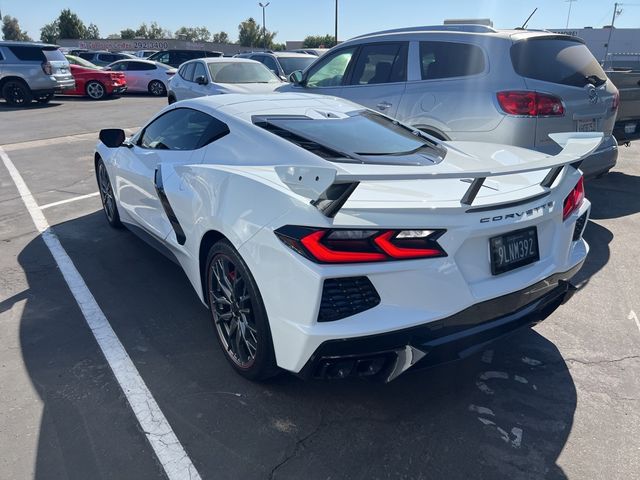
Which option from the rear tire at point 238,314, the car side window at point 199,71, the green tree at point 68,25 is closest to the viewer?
the rear tire at point 238,314

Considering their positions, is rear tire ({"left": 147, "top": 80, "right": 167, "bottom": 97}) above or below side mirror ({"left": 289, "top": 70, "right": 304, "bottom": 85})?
below

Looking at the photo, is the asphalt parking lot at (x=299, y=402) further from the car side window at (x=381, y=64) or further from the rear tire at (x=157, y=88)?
the rear tire at (x=157, y=88)

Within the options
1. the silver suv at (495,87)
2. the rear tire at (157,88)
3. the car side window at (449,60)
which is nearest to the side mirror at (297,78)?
the silver suv at (495,87)

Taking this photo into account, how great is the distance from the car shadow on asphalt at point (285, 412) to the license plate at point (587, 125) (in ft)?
8.90

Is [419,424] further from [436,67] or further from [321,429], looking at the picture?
[436,67]

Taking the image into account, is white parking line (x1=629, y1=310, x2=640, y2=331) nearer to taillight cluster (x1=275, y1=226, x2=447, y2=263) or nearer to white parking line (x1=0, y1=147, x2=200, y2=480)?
taillight cluster (x1=275, y1=226, x2=447, y2=263)

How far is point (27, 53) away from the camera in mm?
15578

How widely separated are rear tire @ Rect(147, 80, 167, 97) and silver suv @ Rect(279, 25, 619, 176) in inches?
628

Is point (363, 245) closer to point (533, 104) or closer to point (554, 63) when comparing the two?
point (533, 104)

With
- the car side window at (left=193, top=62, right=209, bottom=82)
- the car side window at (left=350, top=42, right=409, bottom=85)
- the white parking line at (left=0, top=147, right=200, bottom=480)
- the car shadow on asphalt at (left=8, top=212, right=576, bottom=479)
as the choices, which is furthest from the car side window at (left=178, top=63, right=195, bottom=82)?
the car shadow on asphalt at (left=8, top=212, right=576, bottom=479)

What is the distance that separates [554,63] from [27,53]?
603 inches

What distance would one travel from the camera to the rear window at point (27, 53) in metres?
15.5

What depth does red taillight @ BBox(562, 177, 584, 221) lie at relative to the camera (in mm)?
2881

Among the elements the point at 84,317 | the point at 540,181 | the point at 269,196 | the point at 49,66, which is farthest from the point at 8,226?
the point at 49,66
